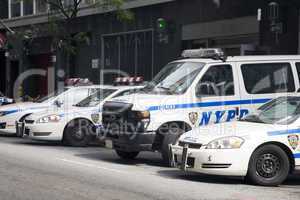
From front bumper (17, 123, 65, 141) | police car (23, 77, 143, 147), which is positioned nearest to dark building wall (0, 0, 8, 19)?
police car (23, 77, 143, 147)

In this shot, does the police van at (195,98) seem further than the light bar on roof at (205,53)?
No

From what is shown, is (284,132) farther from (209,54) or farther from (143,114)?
(209,54)

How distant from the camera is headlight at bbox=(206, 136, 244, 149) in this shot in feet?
32.5

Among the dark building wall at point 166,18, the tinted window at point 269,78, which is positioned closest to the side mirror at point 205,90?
the tinted window at point 269,78

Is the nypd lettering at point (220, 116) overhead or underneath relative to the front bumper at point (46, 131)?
overhead

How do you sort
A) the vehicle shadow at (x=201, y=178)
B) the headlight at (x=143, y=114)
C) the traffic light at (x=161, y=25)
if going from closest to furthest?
1. the vehicle shadow at (x=201, y=178)
2. the headlight at (x=143, y=114)
3. the traffic light at (x=161, y=25)

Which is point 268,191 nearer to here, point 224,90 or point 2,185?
point 224,90

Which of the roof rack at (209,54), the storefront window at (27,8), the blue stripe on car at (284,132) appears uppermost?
the storefront window at (27,8)

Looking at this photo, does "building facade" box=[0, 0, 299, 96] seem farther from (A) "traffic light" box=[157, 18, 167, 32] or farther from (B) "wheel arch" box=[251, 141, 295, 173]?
A: (B) "wheel arch" box=[251, 141, 295, 173]

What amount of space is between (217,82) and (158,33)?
515 inches

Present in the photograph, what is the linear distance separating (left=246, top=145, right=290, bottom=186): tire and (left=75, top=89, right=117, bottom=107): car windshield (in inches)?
270

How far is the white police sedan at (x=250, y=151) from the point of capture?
9.88 metres

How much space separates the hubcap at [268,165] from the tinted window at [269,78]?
2.70 m

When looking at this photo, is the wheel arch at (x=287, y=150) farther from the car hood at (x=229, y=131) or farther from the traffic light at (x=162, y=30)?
the traffic light at (x=162, y=30)
